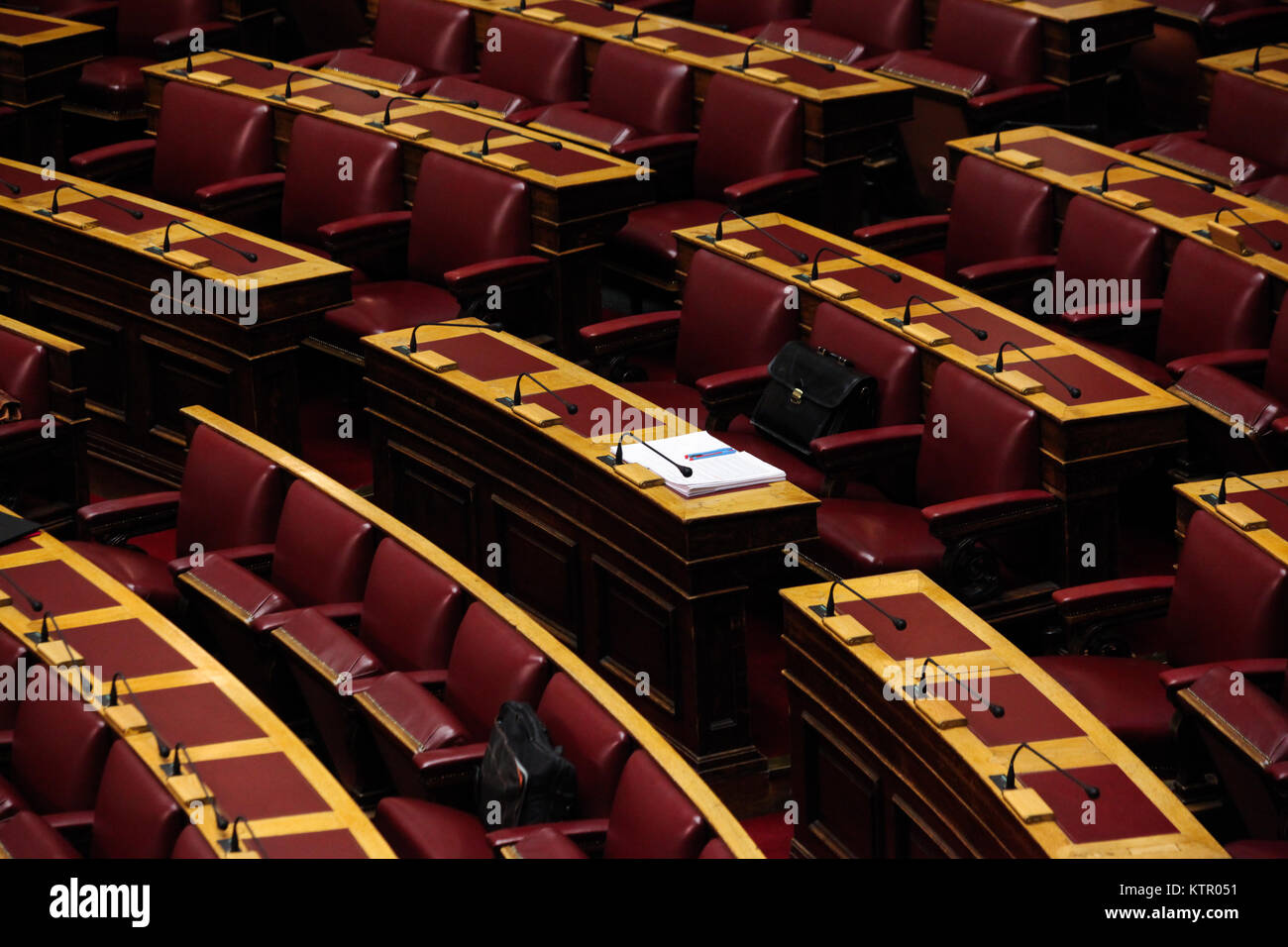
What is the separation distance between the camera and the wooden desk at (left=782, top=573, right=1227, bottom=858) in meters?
1.54

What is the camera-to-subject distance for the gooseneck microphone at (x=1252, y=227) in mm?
2439

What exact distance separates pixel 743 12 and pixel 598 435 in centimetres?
175

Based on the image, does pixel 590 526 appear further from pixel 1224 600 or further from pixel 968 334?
pixel 1224 600

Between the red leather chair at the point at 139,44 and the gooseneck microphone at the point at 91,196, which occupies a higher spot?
the red leather chair at the point at 139,44

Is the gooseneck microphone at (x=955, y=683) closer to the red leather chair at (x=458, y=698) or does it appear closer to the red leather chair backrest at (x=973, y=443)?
the red leather chair at (x=458, y=698)

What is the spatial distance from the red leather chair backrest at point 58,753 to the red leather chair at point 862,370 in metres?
0.90

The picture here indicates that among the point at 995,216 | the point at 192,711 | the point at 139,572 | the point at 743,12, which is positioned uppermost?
the point at 743,12

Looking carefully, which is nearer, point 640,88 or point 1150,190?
point 1150,190

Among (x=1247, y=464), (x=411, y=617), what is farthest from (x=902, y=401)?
(x=411, y=617)

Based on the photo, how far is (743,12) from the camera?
3705 mm

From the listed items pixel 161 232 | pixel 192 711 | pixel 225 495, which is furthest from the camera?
pixel 161 232

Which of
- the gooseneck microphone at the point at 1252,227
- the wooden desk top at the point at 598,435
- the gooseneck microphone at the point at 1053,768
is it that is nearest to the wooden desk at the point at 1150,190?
the gooseneck microphone at the point at 1252,227

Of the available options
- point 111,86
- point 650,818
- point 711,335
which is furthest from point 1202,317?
point 111,86

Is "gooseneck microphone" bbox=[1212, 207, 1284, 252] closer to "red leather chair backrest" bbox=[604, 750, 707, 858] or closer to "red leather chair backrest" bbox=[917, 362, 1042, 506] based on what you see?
"red leather chair backrest" bbox=[917, 362, 1042, 506]
